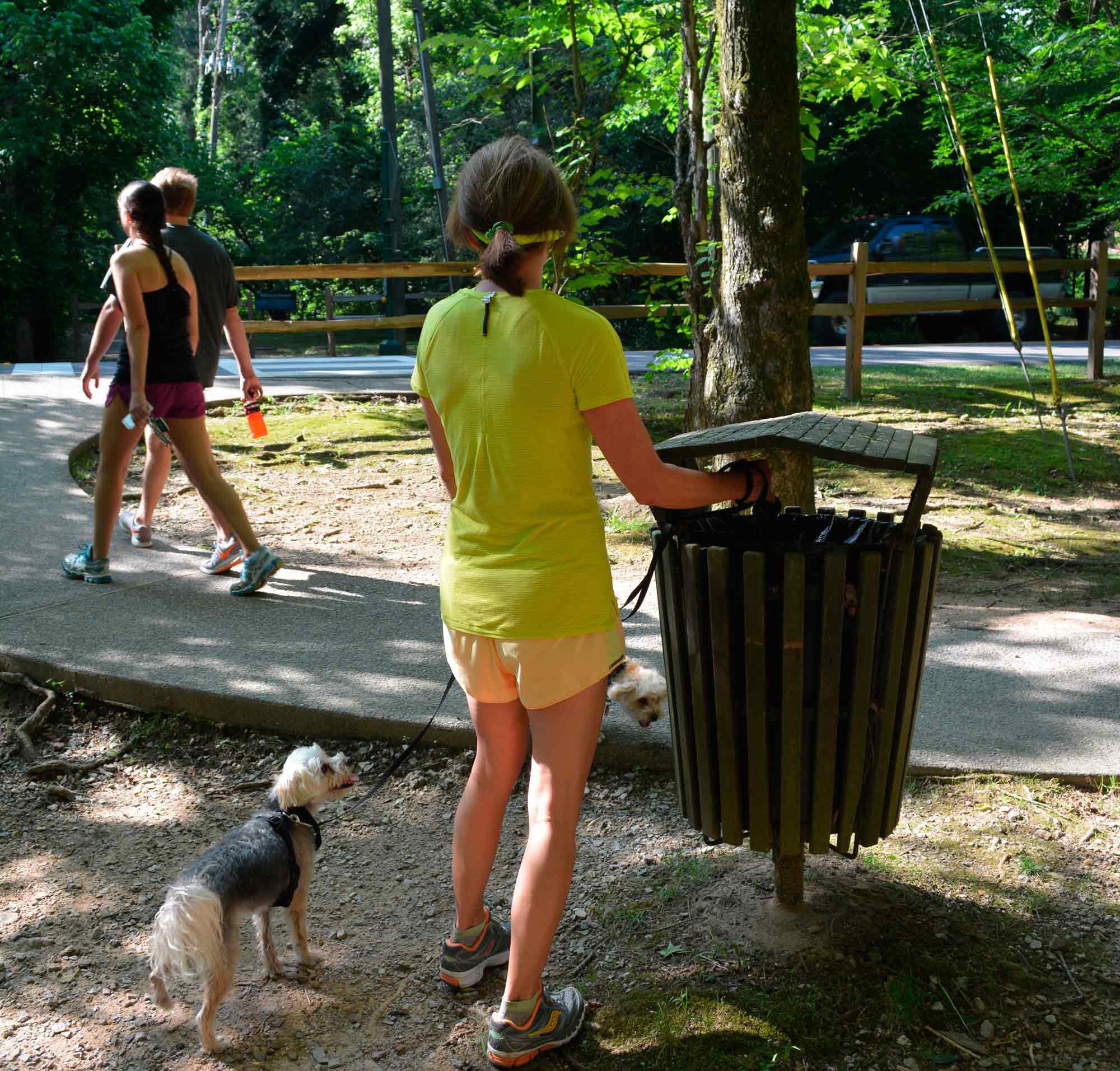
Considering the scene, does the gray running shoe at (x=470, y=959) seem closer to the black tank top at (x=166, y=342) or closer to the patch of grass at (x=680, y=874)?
the patch of grass at (x=680, y=874)

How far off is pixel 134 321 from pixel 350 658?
71.0 inches

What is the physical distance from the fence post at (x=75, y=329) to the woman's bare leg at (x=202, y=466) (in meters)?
18.5

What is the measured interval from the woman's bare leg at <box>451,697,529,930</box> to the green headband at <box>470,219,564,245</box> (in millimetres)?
980

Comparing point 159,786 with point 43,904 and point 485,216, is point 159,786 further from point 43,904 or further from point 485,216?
point 485,216

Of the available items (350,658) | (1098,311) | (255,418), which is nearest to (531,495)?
(350,658)

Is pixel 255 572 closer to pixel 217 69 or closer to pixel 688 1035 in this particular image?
pixel 688 1035

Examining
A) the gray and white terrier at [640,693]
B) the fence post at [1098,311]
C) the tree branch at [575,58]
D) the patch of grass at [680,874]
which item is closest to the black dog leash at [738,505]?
the patch of grass at [680,874]

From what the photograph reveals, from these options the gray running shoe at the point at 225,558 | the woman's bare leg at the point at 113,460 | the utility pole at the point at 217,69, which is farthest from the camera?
the utility pole at the point at 217,69

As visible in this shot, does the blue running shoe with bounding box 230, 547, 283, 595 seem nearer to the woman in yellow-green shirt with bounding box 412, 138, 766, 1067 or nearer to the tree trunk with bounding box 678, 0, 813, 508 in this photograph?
the tree trunk with bounding box 678, 0, 813, 508

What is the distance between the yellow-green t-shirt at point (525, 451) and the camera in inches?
88.0

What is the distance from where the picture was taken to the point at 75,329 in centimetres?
2203

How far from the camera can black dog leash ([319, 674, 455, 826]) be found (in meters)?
3.14

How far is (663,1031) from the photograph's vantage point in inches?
105

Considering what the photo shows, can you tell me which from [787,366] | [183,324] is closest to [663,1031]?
[787,366]
